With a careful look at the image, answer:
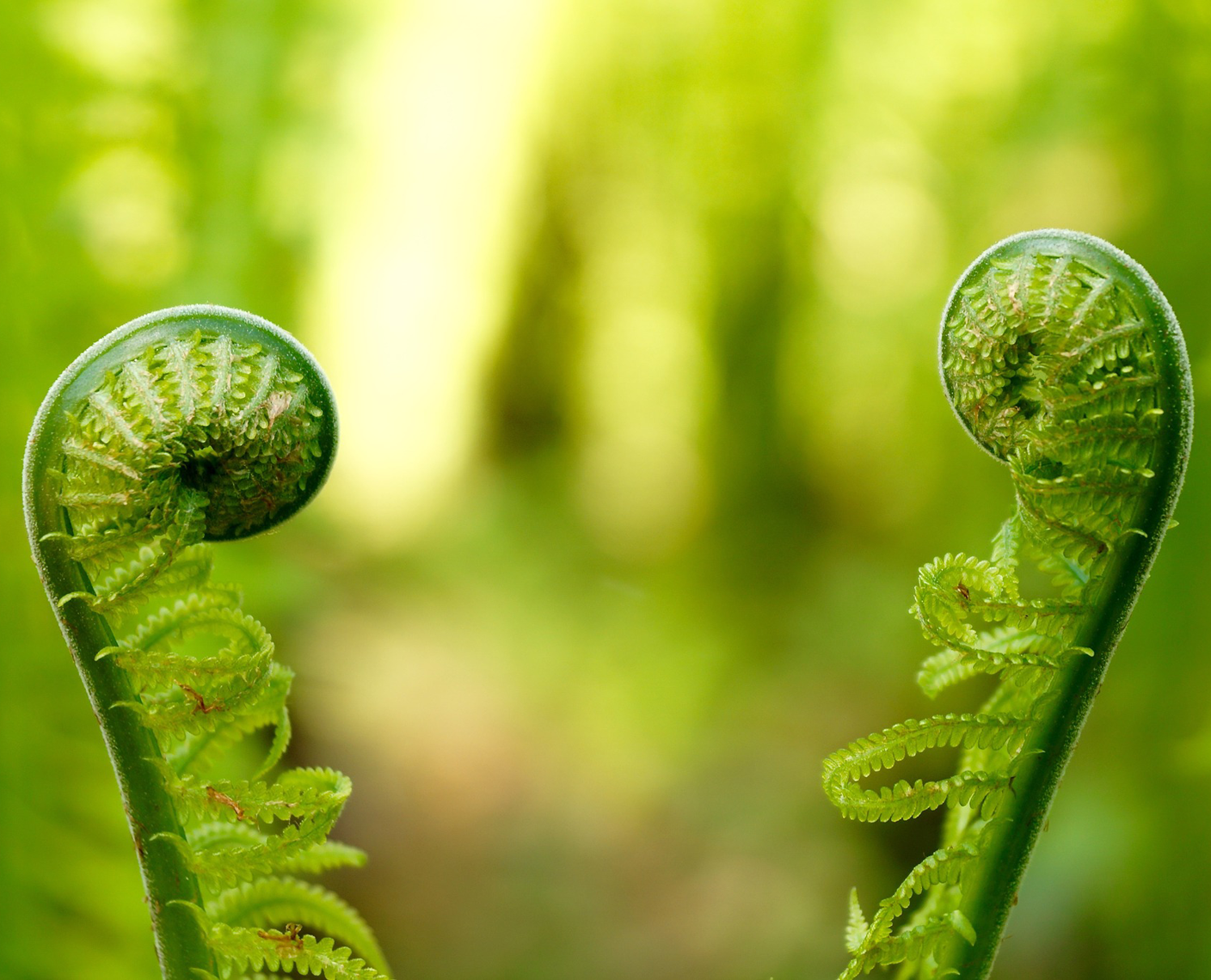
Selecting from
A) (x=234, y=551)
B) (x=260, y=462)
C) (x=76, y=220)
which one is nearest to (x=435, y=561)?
(x=234, y=551)

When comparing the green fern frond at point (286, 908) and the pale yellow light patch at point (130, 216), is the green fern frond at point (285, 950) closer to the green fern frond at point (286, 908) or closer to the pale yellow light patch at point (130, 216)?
the green fern frond at point (286, 908)

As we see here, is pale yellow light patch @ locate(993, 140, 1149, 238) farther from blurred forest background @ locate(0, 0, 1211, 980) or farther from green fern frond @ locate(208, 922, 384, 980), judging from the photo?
green fern frond @ locate(208, 922, 384, 980)

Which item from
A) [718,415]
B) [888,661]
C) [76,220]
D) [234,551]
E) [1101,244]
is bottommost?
[1101,244]

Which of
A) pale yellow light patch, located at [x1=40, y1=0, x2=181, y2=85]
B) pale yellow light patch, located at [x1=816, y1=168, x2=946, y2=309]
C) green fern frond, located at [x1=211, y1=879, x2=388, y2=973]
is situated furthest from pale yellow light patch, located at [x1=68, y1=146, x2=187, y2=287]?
pale yellow light patch, located at [x1=816, y1=168, x2=946, y2=309]

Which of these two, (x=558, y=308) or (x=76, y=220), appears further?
(x=558, y=308)

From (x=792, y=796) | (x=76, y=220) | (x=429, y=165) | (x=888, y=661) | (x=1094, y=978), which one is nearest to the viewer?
(x=76, y=220)

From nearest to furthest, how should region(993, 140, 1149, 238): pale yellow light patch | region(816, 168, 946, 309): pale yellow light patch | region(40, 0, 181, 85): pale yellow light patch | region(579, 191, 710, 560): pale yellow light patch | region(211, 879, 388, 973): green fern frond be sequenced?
region(211, 879, 388, 973): green fern frond < region(40, 0, 181, 85): pale yellow light patch < region(993, 140, 1149, 238): pale yellow light patch < region(816, 168, 946, 309): pale yellow light patch < region(579, 191, 710, 560): pale yellow light patch

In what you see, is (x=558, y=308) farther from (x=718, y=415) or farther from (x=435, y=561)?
(x=435, y=561)
